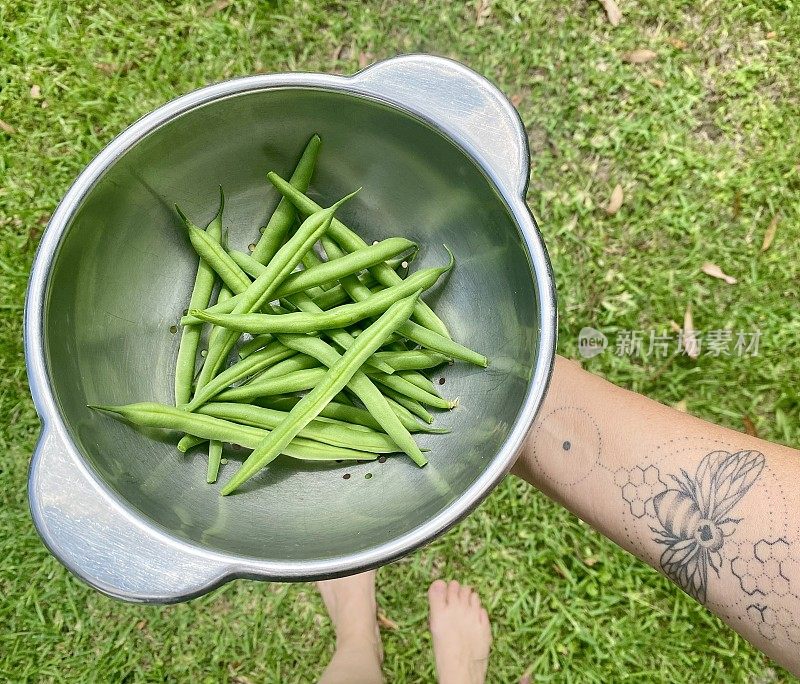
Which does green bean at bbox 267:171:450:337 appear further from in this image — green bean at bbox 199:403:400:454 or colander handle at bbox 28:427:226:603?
colander handle at bbox 28:427:226:603

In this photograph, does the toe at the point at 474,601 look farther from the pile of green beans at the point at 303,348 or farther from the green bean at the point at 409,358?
the green bean at the point at 409,358

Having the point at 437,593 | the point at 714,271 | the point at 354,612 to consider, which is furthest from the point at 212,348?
the point at 714,271

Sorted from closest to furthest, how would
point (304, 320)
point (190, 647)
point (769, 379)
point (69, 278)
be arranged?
1. point (69, 278)
2. point (304, 320)
3. point (190, 647)
4. point (769, 379)

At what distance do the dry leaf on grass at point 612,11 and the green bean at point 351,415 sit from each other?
2219 mm

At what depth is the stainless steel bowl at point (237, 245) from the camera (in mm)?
1467

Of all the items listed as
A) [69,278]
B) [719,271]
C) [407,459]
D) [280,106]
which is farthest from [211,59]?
[719,271]

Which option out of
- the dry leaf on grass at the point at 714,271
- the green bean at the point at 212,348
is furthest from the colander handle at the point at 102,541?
the dry leaf on grass at the point at 714,271

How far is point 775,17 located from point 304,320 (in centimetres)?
273

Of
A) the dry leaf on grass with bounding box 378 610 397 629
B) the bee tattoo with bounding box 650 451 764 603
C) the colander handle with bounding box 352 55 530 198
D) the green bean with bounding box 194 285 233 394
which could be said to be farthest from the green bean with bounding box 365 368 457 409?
the dry leaf on grass with bounding box 378 610 397 629

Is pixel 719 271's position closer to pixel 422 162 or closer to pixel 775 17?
pixel 775 17

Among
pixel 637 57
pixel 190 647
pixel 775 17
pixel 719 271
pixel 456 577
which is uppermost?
pixel 775 17

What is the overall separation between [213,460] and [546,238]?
177cm

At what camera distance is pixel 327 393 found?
1703mm

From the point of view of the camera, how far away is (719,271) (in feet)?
9.64
